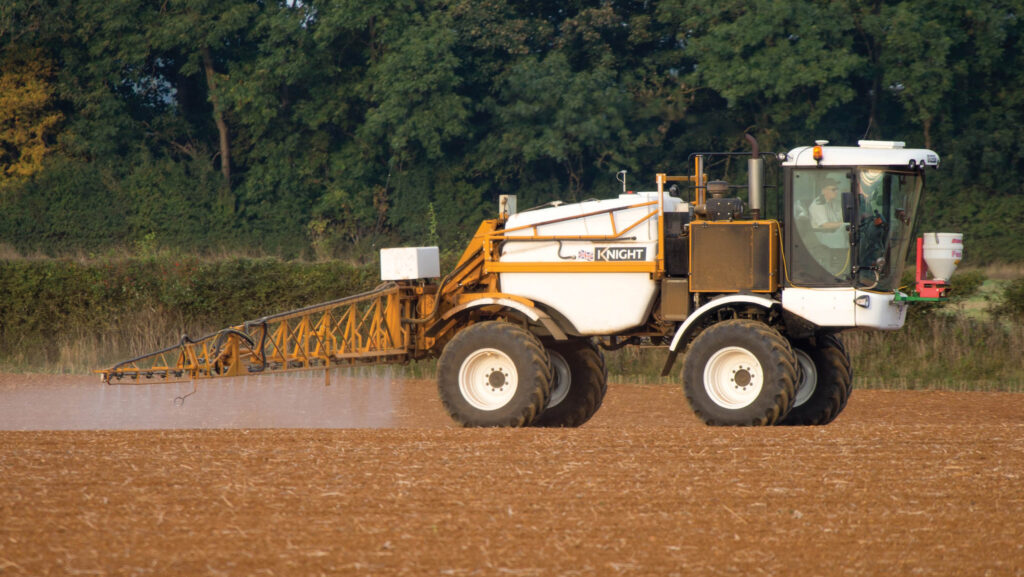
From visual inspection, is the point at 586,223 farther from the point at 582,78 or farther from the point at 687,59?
the point at 687,59

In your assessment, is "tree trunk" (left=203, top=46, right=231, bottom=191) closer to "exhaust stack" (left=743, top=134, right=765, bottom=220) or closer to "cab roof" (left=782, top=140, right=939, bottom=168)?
"exhaust stack" (left=743, top=134, right=765, bottom=220)

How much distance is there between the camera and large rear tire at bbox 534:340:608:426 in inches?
520

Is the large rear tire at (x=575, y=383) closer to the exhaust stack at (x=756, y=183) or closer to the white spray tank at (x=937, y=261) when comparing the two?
the exhaust stack at (x=756, y=183)

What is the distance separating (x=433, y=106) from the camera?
36.1 m

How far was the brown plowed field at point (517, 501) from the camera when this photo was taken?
7316 millimetres

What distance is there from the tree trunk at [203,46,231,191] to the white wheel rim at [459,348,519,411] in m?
27.8

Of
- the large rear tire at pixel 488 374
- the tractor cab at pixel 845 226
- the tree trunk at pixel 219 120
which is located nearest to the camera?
the tractor cab at pixel 845 226

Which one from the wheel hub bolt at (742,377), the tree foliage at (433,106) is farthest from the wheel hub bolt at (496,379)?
the tree foliage at (433,106)

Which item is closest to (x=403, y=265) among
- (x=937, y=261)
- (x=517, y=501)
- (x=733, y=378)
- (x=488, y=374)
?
(x=488, y=374)

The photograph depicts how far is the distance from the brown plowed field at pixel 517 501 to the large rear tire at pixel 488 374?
0.50 metres

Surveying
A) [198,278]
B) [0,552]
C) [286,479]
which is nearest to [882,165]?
[286,479]

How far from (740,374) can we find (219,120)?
30.1 metres

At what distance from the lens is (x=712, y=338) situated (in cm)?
1187

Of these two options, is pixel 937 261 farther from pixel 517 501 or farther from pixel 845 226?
pixel 517 501
